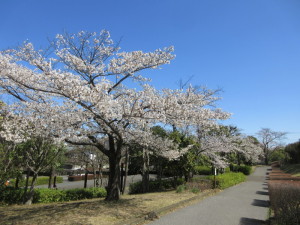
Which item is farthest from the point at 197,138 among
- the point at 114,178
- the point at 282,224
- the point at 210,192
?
the point at 282,224

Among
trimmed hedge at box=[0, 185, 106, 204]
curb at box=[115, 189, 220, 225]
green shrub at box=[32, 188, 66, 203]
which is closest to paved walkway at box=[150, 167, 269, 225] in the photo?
curb at box=[115, 189, 220, 225]

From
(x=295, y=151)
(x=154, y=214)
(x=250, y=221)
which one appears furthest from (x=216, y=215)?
(x=295, y=151)

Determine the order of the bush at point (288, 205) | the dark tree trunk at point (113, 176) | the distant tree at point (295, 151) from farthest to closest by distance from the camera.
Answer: the distant tree at point (295, 151) → the dark tree trunk at point (113, 176) → the bush at point (288, 205)

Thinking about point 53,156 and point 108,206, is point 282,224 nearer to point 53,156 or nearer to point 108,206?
point 108,206

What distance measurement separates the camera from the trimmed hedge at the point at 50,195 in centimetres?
1178

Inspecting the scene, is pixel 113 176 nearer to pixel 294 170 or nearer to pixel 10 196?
pixel 10 196

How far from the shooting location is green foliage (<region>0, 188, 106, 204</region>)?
11773mm

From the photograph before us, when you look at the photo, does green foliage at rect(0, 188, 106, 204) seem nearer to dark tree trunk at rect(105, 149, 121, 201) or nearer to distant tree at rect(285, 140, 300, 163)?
dark tree trunk at rect(105, 149, 121, 201)

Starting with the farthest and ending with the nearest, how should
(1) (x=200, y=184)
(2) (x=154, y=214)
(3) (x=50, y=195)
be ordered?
(1) (x=200, y=184), (3) (x=50, y=195), (2) (x=154, y=214)

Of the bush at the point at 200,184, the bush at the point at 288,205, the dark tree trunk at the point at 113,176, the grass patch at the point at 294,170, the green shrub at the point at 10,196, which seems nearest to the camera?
the bush at the point at 288,205

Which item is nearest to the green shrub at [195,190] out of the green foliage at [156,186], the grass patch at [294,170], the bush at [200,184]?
the bush at [200,184]

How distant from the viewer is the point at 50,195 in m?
12.6

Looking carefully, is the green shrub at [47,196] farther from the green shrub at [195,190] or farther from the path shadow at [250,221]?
the path shadow at [250,221]

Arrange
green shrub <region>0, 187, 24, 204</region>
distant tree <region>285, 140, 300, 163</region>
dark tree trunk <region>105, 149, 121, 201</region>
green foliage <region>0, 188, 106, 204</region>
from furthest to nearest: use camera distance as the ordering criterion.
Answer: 1. distant tree <region>285, 140, 300, 163</region>
2. green foliage <region>0, 188, 106, 204</region>
3. green shrub <region>0, 187, 24, 204</region>
4. dark tree trunk <region>105, 149, 121, 201</region>
